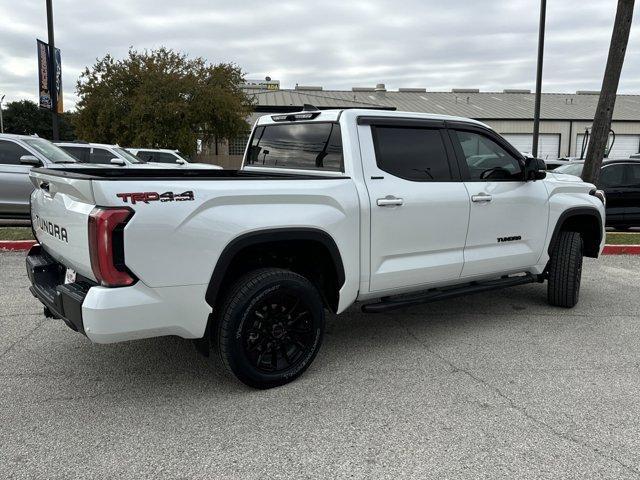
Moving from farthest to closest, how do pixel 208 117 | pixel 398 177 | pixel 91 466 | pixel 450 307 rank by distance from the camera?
pixel 208 117 < pixel 450 307 < pixel 398 177 < pixel 91 466

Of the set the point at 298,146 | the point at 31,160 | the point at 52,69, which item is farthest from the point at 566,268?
the point at 52,69

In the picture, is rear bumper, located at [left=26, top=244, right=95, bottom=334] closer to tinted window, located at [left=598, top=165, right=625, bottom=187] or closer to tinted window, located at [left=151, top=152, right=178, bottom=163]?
tinted window, located at [left=598, top=165, right=625, bottom=187]

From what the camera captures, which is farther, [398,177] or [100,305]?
[398,177]

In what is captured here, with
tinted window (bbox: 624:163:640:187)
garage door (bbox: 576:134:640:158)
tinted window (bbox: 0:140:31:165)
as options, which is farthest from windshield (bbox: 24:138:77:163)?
garage door (bbox: 576:134:640:158)

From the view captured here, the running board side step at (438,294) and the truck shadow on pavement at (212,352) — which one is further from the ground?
the running board side step at (438,294)

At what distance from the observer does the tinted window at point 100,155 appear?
13180 mm

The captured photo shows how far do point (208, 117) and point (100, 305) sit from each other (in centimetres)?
2437

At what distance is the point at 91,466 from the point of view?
2.71 m

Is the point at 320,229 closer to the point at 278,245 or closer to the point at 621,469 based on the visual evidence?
the point at 278,245

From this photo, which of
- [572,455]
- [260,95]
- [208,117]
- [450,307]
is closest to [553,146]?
[260,95]

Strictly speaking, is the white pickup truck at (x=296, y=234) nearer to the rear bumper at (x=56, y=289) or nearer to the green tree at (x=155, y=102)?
the rear bumper at (x=56, y=289)

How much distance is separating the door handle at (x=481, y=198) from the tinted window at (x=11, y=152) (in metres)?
8.72

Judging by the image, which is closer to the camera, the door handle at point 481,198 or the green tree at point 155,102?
the door handle at point 481,198

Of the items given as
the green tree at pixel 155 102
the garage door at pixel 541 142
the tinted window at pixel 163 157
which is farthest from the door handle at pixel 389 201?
the garage door at pixel 541 142
